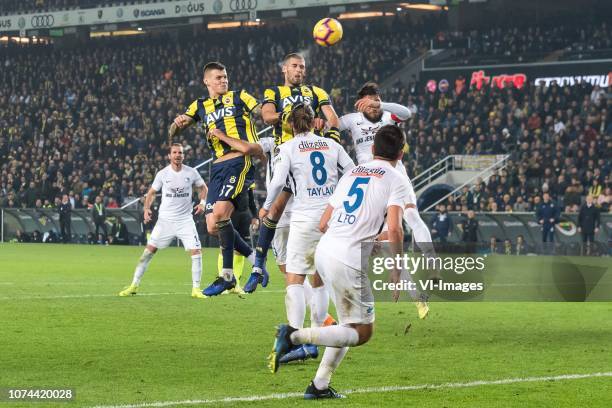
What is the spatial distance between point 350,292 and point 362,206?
581 millimetres

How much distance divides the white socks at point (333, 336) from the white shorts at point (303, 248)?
1.96 meters

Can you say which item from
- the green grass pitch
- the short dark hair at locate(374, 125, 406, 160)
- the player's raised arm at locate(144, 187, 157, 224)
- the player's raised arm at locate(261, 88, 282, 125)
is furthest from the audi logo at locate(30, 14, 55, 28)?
the short dark hair at locate(374, 125, 406, 160)

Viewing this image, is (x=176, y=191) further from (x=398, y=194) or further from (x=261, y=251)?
(x=398, y=194)

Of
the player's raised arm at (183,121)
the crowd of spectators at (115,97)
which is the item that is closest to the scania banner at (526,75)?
the crowd of spectators at (115,97)

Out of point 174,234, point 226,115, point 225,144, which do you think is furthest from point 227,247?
point 174,234

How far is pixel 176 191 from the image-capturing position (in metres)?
17.3

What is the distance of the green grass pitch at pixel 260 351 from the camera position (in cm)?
757

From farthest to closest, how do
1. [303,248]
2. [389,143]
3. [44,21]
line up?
[44,21] < [303,248] < [389,143]

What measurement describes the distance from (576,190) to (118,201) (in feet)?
57.3

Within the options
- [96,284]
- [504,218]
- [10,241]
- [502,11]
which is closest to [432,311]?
[96,284]

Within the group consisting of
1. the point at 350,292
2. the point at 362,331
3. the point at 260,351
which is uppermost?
A: the point at 350,292

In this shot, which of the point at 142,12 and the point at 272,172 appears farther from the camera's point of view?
the point at 142,12

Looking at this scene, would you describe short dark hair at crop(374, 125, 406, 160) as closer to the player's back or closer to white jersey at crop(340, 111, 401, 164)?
the player's back

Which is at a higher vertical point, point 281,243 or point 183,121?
point 183,121
